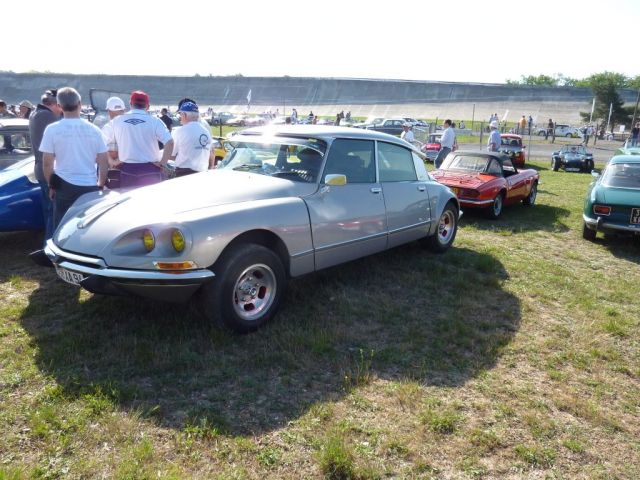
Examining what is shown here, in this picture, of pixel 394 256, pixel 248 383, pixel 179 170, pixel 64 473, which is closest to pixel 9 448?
pixel 64 473

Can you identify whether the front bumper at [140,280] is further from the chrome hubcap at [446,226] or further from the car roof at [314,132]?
the chrome hubcap at [446,226]

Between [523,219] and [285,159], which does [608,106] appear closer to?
[523,219]

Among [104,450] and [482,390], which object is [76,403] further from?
[482,390]

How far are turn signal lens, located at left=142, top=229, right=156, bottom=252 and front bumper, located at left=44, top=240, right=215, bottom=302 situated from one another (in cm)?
18

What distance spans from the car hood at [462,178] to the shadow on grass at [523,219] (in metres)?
0.56

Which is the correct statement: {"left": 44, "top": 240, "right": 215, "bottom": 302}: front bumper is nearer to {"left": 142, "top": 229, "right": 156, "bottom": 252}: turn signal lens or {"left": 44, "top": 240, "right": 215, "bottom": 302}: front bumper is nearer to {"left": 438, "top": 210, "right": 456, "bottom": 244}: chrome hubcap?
{"left": 142, "top": 229, "right": 156, "bottom": 252}: turn signal lens

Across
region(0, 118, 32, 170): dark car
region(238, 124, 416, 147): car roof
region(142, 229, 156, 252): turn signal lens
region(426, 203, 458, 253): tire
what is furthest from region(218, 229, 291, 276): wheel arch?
region(0, 118, 32, 170): dark car

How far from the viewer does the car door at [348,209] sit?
445 cm

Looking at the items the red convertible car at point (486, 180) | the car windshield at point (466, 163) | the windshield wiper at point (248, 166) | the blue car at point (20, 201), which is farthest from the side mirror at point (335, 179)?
the car windshield at point (466, 163)

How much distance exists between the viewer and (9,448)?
8.49 feet

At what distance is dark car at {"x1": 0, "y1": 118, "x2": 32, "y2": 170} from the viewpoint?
6742 mm

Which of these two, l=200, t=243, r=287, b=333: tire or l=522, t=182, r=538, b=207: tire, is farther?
l=522, t=182, r=538, b=207: tire

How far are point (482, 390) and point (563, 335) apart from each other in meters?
1.40

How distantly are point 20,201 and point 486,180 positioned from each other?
7.51 meters
